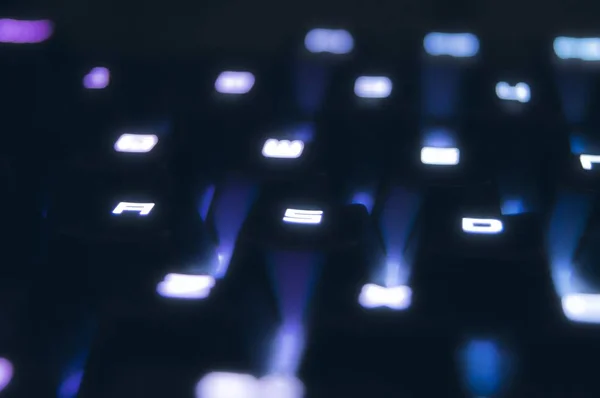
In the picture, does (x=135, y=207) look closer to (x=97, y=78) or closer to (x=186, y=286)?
(x=186, y=286)

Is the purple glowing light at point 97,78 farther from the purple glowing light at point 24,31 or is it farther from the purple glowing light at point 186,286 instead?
the purple glowing light at point 186,286

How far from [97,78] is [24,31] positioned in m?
0.11

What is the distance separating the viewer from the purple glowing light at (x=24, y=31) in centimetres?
73

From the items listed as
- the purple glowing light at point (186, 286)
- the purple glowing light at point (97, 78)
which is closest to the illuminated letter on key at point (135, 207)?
the purple glowing light at point (186, 286)

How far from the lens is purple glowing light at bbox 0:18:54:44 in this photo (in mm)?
731

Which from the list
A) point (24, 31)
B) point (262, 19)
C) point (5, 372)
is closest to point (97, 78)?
point (24, 31)

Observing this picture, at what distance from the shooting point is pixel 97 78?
0.72m

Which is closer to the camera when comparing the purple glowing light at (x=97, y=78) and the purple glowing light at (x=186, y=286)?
the purple glowing light at (x=186, y=286)

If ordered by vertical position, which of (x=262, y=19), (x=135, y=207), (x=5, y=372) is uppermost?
(x=262, y=19)

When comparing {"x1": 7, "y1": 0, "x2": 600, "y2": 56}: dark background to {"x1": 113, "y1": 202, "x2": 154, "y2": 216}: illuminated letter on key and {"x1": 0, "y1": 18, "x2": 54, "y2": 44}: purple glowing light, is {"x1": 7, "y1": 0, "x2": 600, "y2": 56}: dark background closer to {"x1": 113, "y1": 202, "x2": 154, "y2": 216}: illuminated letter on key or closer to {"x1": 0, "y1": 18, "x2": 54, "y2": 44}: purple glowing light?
{"x1": 0, "y1": 18, "x2": 54, "y2": 44}: purple glowing light

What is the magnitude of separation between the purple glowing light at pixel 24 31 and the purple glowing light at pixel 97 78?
0.07m

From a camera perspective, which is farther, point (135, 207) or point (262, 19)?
point (262, 19)

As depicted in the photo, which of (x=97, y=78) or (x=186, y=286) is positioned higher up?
(x=97, y=78)

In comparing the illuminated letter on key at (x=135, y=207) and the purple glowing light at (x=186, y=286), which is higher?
the illuminated letter on key at (x=135, y=207)
